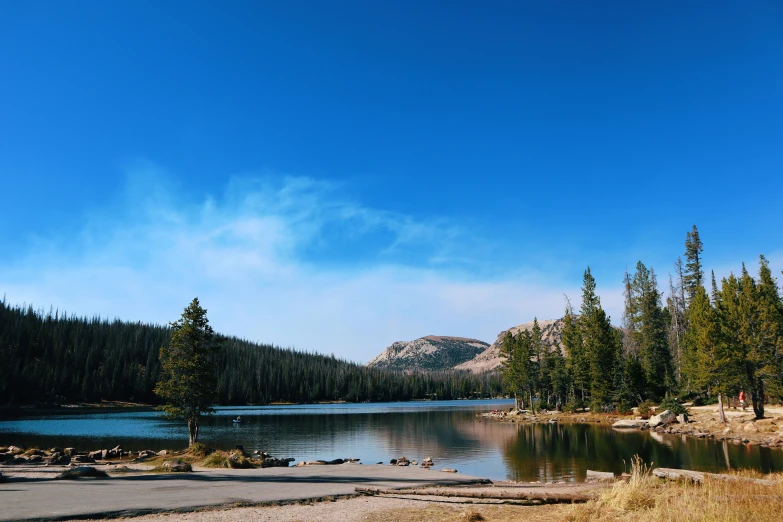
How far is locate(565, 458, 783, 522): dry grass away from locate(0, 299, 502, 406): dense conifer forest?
367 ft

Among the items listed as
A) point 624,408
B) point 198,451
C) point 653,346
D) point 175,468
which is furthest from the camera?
point 653,346

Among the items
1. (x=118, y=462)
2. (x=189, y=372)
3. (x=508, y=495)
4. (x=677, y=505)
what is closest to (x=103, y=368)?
(x=189, y=372)

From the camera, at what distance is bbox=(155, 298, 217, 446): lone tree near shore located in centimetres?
3791

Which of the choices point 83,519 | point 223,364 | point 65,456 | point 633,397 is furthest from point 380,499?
point 223,364

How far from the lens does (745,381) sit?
56531mm

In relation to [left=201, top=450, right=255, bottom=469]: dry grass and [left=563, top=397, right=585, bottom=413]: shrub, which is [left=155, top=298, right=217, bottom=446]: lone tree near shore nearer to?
[left=201, top=450, right=255, bottom=469]: dry grass

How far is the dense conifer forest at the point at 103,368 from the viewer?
134000 millimetres

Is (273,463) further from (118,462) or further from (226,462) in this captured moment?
(118,462)

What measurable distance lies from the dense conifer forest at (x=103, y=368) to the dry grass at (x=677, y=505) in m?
112

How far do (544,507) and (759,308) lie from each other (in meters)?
58.1

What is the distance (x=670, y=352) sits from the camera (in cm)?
9000

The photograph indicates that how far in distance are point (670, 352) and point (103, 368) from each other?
6050 inches

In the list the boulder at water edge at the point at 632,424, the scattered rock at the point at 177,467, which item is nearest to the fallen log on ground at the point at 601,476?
the scattered rock at the point at 177,467

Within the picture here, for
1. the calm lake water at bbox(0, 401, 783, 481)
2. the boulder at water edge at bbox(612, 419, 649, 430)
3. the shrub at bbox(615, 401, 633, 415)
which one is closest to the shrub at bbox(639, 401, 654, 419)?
the shrub at bbox(615, 401, 633, 415)
